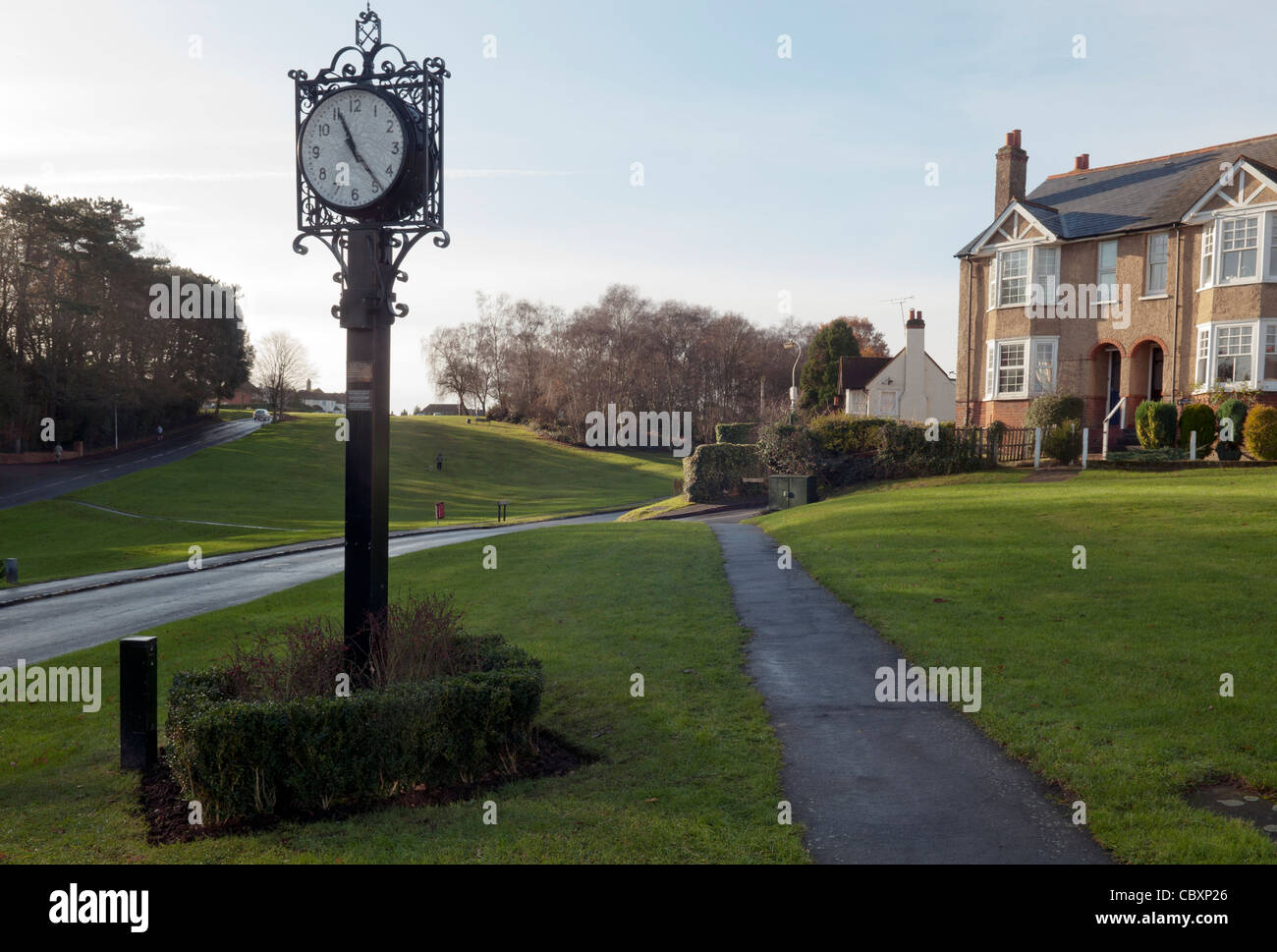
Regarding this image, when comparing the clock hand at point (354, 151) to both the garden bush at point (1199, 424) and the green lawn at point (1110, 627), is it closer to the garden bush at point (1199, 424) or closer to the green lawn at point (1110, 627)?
the green lawn at point (1110, 627)

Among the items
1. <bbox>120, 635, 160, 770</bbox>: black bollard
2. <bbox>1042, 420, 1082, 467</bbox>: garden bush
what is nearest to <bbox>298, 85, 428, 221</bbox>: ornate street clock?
<bbox>120, 635, 160, 770</bbox>: black bollard

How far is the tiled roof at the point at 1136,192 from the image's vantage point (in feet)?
111

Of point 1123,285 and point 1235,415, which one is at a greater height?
point 1123,285

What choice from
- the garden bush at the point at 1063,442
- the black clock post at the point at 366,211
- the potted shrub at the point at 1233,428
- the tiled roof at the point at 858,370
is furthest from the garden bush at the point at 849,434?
the tiled roof at the point at 858,370

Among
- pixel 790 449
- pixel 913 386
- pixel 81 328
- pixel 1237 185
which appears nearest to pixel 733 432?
pixel 790 449

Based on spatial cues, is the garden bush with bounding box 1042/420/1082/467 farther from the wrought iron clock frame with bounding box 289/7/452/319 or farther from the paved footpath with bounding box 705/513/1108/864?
the wrought iron clock frame with bounding box 289/7/452/319

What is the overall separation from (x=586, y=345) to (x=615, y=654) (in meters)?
84.6

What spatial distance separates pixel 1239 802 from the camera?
5695 millimetres

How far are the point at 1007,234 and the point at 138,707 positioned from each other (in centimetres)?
3836

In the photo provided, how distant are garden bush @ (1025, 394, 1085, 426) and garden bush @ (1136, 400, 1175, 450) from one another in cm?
226

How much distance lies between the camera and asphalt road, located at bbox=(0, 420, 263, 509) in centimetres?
4784

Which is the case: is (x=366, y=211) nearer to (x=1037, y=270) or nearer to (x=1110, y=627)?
(x=1110, y=627)

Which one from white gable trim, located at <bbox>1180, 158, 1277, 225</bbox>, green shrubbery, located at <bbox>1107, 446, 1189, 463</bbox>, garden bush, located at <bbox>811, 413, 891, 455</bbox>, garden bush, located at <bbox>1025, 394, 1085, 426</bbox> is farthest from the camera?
garden bush, located at <bbox>811, 413, 891, 455</bbox>
